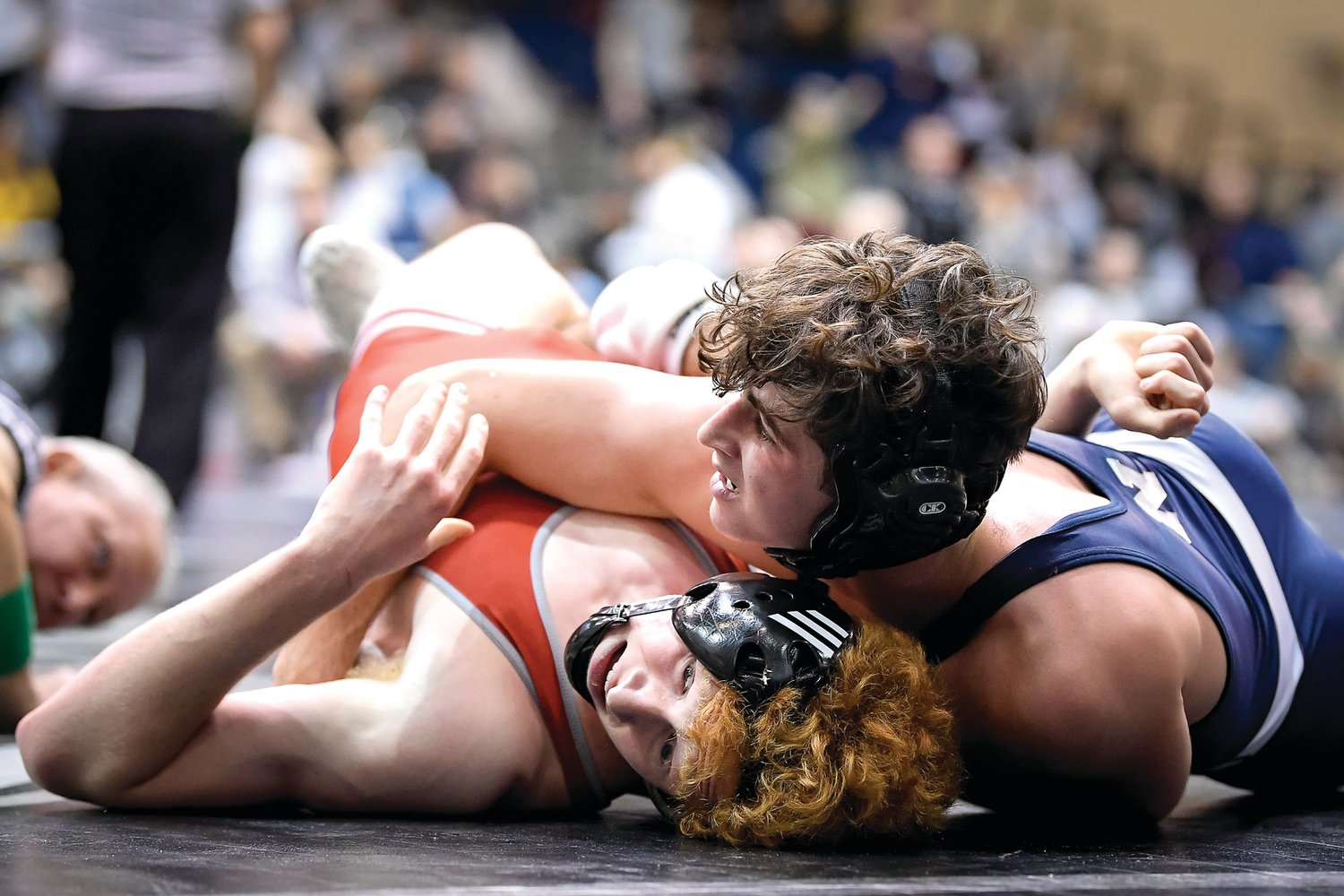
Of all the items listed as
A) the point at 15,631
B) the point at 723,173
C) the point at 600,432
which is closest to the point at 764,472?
the point at 600,432

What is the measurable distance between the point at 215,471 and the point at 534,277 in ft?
18.8

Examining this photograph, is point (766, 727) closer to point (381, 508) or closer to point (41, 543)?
point (381, 508)

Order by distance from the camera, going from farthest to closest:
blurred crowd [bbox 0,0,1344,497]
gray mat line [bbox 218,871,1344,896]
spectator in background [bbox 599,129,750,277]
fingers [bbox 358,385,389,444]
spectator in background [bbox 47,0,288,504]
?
spectator in background [bbox 599,129,750,277] → blurred crowd [bbox 0,0,1344,497] → spectator in background [bbox 47,0,288,504] → fingers [bbox 358,385,389,444] → gray mat line [bbox 218,871,1344,896]

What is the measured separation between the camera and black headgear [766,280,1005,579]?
1.60m

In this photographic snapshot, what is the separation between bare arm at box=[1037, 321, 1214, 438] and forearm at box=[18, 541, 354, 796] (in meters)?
0.95

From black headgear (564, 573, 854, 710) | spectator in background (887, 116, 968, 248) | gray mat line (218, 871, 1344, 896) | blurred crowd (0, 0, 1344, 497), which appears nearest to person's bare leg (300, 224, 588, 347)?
black headgear (564, 573, 854, 710)

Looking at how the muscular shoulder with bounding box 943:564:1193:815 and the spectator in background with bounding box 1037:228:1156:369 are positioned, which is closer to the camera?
the muscular shoulder with bounding box 943:564:1193:815

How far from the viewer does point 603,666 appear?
5.82 feet

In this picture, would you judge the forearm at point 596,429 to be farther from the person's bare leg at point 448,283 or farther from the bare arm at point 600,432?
the person's bare leg at point 448,283

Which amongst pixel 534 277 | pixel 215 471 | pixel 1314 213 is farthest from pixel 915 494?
pixel 1314 213

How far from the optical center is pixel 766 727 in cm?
161

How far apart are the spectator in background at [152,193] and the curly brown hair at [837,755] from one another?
10.1ft

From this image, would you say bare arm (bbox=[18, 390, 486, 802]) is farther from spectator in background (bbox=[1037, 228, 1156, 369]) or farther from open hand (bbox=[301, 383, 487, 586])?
spectator in background (bbox=[1037, 228, 1156, 369])

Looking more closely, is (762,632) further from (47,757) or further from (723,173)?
(723,173)
